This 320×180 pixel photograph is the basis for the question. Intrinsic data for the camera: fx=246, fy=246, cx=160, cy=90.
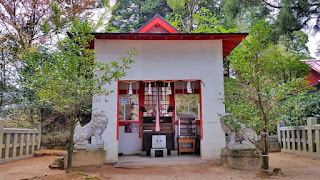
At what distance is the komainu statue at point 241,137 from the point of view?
6.06 m

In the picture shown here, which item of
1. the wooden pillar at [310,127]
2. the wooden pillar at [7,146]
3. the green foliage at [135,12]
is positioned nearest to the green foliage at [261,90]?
the wooden pillar at [310,127]

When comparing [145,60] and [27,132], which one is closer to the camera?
[145,60]

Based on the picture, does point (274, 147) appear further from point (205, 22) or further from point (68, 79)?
point (205, 22)

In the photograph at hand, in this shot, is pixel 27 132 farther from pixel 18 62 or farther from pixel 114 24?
pixel 114 24

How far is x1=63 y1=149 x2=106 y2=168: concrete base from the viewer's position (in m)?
6.46

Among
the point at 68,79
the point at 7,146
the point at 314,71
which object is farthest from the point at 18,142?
the point at 314,71

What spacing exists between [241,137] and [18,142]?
23.4 feet

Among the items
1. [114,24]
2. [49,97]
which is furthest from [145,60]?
[114,24]

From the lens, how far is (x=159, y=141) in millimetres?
8555

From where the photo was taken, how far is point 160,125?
9.13 meters

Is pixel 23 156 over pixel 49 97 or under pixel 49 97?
Result: under

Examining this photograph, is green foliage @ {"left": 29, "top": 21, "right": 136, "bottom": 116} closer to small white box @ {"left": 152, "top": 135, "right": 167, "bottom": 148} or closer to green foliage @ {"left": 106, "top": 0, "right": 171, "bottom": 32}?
small white box @ {"left": 152, "top": 135, "right": 167, "bottom": 148}

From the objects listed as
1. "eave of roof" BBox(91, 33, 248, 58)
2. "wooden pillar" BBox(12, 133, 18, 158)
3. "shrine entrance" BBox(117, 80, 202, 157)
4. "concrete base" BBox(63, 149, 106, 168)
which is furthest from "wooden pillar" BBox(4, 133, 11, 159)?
"eave of roof" BBox(91, 33, 248, 58)

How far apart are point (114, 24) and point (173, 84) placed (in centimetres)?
1257
